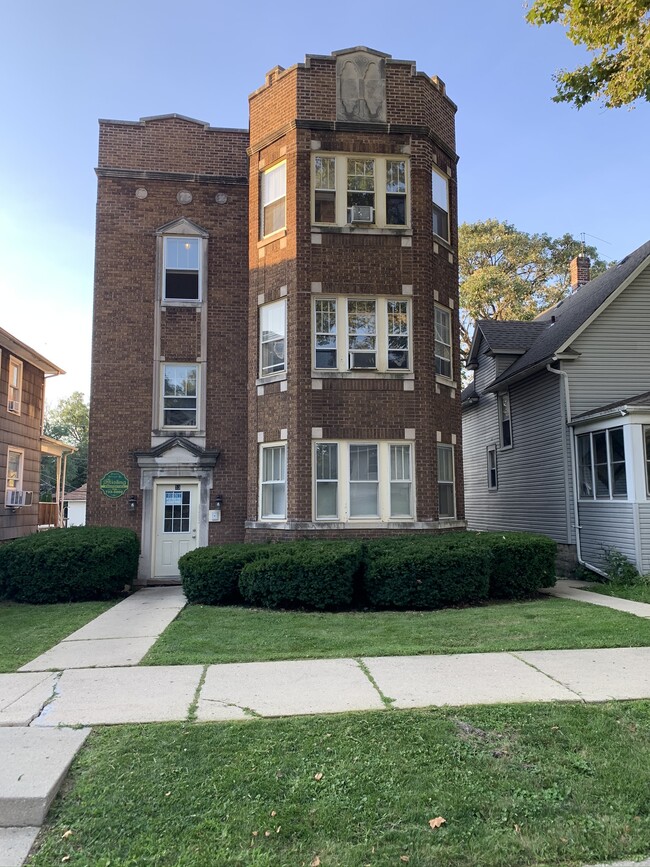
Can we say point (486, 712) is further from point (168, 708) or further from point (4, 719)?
point (4, 719)

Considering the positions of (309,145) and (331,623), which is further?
(309,145)

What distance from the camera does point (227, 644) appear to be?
7.57 metres

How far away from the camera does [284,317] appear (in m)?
13.7

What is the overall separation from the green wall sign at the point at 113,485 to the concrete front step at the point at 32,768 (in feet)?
33.2

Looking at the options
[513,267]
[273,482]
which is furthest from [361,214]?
[513,267]

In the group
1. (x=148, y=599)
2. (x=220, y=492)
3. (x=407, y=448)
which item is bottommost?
(x=148, y=599)

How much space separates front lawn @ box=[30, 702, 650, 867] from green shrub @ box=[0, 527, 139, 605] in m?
7.90

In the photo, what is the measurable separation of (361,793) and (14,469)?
54.3ft

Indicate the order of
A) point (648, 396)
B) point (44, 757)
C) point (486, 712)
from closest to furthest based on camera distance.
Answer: point (44, 757) → point (486, 712) → point (648, 396)

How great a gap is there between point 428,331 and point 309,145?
4.82 metres

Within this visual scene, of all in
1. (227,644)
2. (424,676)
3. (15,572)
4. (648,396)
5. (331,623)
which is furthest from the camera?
(648,396)

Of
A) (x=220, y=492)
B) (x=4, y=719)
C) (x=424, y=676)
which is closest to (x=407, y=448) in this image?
(x=220, y=492)

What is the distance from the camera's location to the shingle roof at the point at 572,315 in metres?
15.9

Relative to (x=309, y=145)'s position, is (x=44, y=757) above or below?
below
